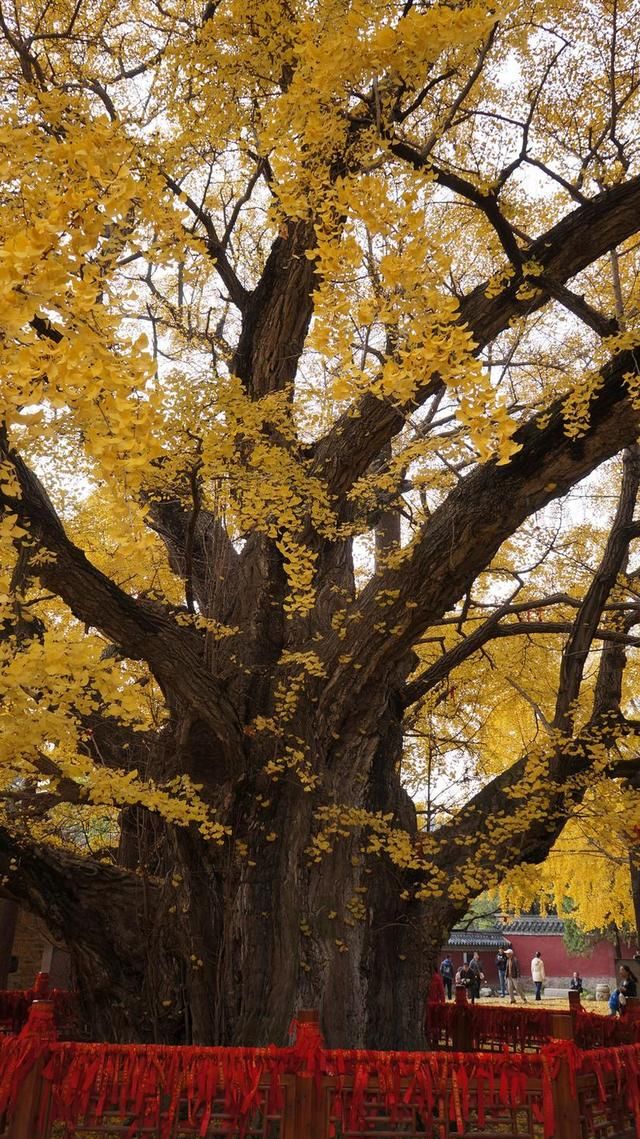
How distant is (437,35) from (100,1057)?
4.78 metres

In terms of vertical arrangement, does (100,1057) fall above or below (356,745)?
below

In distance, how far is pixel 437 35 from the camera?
367 cm

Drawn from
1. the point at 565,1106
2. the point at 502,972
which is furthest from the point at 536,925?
the point at 565,1106

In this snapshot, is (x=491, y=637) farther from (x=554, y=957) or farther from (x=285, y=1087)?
(x=554, y=957)

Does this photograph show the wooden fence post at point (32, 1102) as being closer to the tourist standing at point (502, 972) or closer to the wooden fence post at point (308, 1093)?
the wooden fence post at point (308, 1093)

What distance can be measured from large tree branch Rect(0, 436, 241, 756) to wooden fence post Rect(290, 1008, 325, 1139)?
225 cm

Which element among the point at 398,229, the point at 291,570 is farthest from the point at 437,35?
the point at 291,570

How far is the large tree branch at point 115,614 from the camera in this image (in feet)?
14.8

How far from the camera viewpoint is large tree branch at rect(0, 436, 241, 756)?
4500 millimetres

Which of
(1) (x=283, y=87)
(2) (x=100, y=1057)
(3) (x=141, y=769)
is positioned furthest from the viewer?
(3) (x=141, y=769)

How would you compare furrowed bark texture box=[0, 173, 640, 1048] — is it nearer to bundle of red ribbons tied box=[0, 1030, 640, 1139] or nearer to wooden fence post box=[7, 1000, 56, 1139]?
bundle of red ribbons tied box=[0, 1030, 640, 1139]

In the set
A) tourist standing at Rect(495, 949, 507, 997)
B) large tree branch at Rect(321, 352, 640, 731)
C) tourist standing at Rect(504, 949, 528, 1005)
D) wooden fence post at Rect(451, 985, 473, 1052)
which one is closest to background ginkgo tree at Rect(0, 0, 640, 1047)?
large tree branch at Rect(321, 352, 640, 731)

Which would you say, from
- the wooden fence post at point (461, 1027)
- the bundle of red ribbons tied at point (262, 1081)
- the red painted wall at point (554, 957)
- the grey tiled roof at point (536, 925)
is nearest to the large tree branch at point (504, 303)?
the bundle of red ribbons tied at point (262, 1081)

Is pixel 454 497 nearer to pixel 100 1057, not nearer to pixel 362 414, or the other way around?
pixel 362 414
